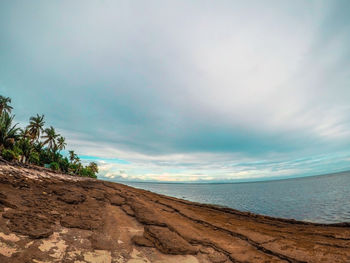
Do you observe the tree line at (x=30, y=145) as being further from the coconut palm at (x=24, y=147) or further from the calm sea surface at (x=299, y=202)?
the calm sea surface at (x=299, y=202)

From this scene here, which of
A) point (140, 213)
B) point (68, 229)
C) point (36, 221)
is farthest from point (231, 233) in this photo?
point (36, 221)

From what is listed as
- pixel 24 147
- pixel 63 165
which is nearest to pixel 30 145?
pixel 24 147

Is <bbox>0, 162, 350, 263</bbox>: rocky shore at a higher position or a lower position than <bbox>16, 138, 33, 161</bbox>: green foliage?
lower

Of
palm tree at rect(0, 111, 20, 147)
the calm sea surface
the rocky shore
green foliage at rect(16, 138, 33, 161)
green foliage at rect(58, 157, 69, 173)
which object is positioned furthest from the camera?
green foliage at rect(58, 157, 69, 173)

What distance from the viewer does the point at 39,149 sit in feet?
174

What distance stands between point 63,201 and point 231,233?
8329mm

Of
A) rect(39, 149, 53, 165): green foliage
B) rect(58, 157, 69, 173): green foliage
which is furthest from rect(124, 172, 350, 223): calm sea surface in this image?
rect(39, 149, 53, 165): green foliage

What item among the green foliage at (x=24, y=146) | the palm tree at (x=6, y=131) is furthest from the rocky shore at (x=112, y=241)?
the green foliage at (x=24, y=146)

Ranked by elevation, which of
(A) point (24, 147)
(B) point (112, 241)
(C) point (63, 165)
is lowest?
(B) point (112, 241)

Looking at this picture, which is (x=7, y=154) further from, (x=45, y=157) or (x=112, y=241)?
(x=45, y=157)

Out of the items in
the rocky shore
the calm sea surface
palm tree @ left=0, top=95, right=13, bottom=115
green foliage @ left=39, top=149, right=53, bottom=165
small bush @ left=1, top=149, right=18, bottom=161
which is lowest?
the calm sea surface

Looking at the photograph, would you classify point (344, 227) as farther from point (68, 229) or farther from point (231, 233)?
point (68, 229)

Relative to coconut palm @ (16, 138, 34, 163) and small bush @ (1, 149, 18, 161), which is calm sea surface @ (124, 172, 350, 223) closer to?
small bush @ (1, 149, 18, 161)

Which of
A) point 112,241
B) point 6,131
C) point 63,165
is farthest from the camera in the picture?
point 63,165
